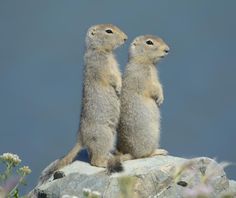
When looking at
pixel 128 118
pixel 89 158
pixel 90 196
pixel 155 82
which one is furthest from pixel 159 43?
pixel 90 196

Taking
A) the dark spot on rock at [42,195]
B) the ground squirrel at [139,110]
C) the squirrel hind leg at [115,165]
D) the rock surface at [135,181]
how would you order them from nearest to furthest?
the rock surface at [135,181] < the dark spot on rock at [42,195] < the squirrel hind leg at [115,165] < the ground squirrel at [139,110]

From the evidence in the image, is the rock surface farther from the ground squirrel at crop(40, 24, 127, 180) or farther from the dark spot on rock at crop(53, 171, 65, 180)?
the ground squirrel at crop(40, 24, 127, 180)

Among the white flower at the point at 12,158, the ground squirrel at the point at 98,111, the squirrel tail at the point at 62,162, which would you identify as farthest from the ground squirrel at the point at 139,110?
the white flower at the point at 12,158

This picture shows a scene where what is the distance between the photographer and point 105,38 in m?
13.8

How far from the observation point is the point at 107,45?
13742 mm

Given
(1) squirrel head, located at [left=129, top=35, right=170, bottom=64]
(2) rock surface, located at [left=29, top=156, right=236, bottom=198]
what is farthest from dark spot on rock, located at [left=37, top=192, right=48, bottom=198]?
(1) squirrel head, located at [left=129, top=35, right=170, bottom=64]

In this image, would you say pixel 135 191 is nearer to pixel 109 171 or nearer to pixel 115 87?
pixel 109 171

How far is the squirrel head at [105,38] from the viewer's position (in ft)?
45.0

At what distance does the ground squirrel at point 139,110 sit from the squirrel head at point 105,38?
1.61ft

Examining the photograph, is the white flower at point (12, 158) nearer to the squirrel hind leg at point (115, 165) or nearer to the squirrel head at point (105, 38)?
the squirrel hind leg at point (115, 165)

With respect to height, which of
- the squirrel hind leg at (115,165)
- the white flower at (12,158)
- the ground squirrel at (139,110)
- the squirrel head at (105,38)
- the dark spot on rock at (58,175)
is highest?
the squirrel head at (105,38)

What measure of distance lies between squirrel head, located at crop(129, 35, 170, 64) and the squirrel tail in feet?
8.17

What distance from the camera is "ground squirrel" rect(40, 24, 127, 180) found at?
1269 centimetres

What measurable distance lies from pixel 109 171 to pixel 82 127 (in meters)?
1.29
